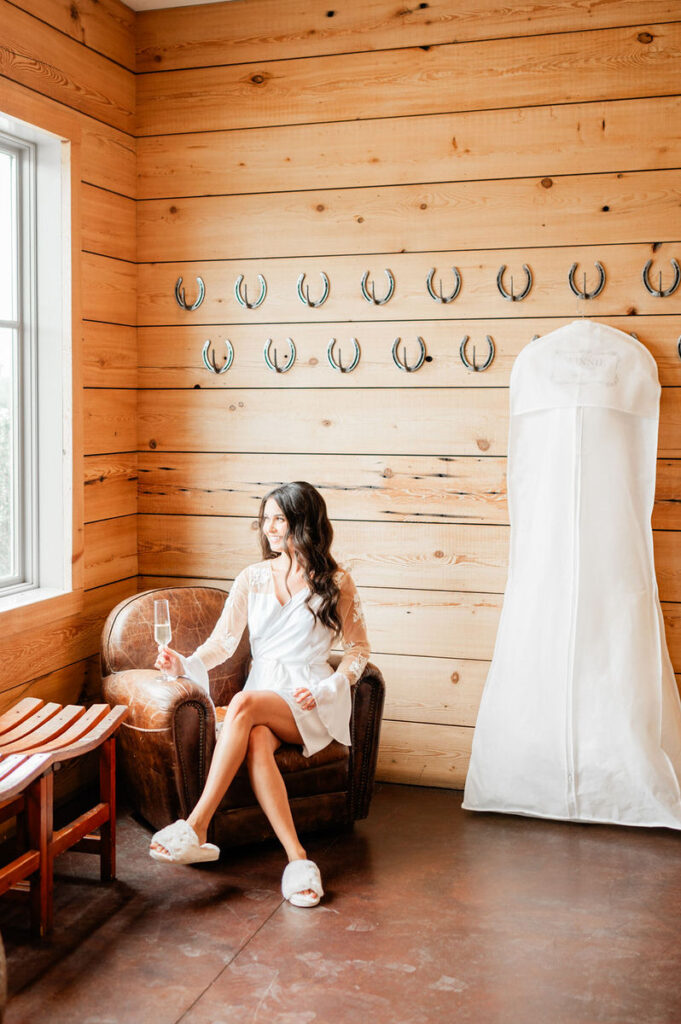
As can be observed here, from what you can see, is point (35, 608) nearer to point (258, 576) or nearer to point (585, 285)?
point (258, 576)

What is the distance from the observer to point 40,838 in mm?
2459

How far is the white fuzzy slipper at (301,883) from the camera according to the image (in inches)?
105

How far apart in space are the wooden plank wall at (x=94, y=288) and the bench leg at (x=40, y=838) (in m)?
0.65

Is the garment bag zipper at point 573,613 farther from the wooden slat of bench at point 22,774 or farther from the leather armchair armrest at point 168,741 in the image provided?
the wooden slat of bench at point 22,774

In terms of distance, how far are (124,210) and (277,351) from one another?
0.81 meters

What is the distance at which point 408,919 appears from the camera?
2.59m

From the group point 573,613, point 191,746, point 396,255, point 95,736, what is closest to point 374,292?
point 396,255

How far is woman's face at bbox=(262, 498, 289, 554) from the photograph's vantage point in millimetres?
3188

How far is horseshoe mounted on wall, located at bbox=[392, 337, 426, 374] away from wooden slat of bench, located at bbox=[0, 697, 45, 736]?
171 centimetres

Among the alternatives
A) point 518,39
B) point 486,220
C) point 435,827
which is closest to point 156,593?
point 435,827

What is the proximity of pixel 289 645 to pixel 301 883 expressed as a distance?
0.77 meters

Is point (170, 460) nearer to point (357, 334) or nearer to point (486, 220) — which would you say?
point (357, 334)

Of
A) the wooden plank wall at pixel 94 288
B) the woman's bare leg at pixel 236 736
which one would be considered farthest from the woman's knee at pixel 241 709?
the wooden plank wall at pixel 94 288

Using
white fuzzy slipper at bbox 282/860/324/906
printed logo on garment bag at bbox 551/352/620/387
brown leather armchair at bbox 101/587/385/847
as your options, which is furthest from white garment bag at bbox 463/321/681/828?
white fuzzy slipper at bbox 282/860/324/906
